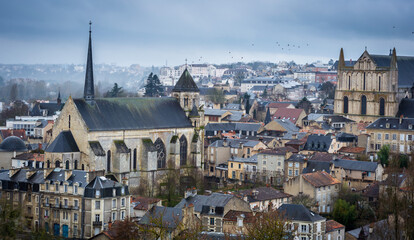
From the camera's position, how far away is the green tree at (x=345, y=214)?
6625 cm

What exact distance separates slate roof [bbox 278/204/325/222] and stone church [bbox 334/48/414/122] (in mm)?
53077

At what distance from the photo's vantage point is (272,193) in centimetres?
6881

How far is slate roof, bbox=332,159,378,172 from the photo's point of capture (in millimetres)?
77562

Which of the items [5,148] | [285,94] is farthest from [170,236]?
[285,94]

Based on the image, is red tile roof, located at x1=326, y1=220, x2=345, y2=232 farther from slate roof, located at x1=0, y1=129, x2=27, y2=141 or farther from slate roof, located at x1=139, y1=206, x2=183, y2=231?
slate roof, located at x1=0, y1=129, x2=27, y2=141

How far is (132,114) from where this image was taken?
81000 millimetres

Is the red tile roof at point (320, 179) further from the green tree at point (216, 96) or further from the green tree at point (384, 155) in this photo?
the green tree at point (216, 96)

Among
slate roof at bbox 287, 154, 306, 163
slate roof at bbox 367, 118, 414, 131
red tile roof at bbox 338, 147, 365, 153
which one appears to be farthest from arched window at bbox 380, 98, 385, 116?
slate roof at bbox 287, 154, 306, 163

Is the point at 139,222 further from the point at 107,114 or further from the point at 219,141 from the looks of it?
the point at 219,141

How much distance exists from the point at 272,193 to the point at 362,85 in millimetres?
49300

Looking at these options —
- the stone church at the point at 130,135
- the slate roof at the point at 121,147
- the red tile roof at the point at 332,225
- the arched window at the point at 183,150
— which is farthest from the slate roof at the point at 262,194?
the arched window at the point at 183,150

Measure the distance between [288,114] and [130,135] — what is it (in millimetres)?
52694

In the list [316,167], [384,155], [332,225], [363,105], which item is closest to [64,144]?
[316,167]

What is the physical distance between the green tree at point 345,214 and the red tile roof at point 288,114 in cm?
5851
